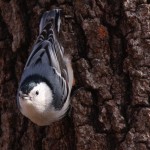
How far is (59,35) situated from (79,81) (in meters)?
0.30

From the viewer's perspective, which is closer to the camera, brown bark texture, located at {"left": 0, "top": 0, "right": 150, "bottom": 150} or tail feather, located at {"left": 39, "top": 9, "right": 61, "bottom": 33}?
brown bark texture, located at {"left": 0, "top": 0, "right": 150, "bottom": 150}

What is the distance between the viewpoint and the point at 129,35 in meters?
2.81

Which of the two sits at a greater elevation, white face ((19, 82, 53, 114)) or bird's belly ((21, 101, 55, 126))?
white face ((19, 82, 53, 114))

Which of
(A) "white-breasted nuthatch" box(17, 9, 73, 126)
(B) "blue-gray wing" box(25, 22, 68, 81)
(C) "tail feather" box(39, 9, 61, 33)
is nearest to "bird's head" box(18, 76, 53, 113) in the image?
(A) "white-breasted nuthatch" box(17, 9, 73, 126)

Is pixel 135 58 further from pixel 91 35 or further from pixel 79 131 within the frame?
pixel 79 131

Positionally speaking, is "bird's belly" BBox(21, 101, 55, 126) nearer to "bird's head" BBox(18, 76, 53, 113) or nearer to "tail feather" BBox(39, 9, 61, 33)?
"bird's head" BBox(18, 76, 53, 113)

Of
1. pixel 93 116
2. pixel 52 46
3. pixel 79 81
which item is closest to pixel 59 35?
pixel 52 46

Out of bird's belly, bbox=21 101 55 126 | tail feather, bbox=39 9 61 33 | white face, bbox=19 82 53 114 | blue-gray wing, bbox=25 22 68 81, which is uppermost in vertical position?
tail feather, bbox=39 9 61 33

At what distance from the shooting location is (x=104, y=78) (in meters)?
2.83

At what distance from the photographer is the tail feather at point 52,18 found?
115 inches

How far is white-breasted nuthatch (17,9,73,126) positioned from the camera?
2740mm

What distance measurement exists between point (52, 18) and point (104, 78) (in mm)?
444

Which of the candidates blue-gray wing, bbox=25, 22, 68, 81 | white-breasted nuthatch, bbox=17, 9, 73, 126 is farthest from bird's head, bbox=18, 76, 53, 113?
blue-gray wing, bbox=25, 22, 68, 81

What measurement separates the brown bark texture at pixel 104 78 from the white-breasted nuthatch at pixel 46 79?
0.19 ft
